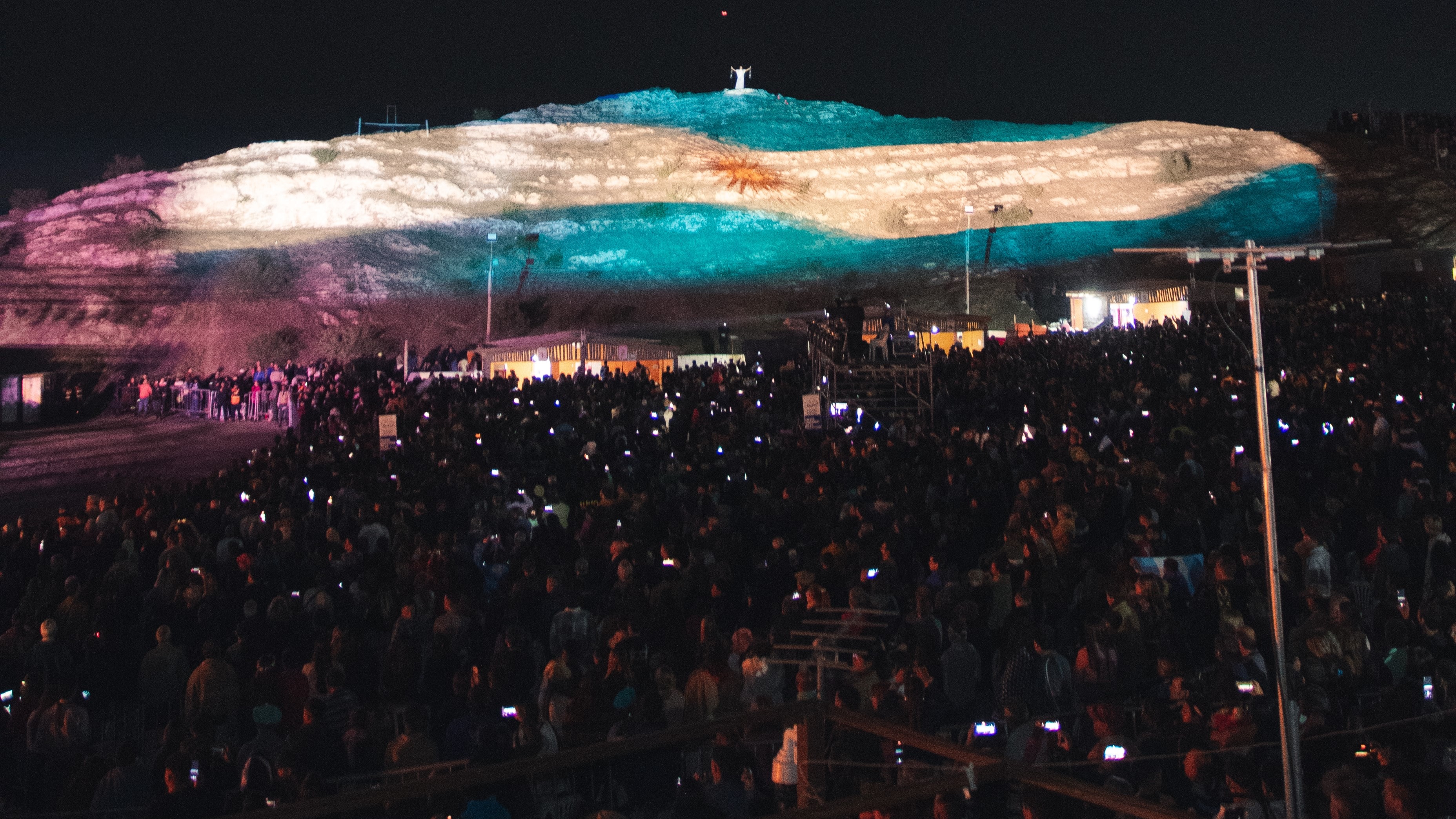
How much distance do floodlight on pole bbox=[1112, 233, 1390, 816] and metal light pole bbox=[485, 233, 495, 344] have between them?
41340 millimetres

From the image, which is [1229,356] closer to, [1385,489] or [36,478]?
[1385,489]

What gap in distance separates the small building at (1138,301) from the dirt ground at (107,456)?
24.6 metres

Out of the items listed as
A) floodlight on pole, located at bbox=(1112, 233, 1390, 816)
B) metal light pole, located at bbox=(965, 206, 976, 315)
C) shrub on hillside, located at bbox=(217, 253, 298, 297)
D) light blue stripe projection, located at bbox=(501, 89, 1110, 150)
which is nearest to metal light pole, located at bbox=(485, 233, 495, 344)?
shrub on hillside, located at bbox=(217, 253, 298, 297)

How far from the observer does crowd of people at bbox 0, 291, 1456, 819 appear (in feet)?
19.4

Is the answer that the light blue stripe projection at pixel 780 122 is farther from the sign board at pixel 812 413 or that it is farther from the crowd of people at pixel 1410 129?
the sign board at pixel 812 413

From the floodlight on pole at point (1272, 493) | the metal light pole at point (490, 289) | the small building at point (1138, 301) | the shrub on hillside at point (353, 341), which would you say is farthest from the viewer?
the metal light pole at point (490, 289)

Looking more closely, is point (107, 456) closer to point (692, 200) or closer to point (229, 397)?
point (229, 397)

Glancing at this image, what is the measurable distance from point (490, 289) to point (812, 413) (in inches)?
1477

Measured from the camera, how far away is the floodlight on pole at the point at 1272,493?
528 cm

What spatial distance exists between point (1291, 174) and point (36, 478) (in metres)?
73.9

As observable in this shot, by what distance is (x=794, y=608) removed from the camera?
328 inches

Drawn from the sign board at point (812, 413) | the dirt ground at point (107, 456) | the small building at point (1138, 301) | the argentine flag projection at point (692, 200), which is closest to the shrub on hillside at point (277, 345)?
the argentine flag projection at point (692, 200)

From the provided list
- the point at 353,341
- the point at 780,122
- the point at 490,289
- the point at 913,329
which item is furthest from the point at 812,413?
the point at 780,122

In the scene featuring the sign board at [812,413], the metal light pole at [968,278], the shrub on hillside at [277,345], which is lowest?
the sign board at [812,413]
